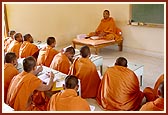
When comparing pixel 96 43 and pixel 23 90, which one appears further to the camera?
pixel 96 43

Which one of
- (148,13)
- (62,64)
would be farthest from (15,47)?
(148,13)

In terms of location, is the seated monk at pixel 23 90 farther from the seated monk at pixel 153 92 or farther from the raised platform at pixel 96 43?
the raised platform at pixel 96 43

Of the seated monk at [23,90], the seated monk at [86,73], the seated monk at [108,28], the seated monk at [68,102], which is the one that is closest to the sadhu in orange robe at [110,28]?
the seated monk at [108,28]

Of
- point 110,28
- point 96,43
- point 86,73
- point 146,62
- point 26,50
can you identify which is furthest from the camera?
point 110,28

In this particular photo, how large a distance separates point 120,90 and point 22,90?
1.14m

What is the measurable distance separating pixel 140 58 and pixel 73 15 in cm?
226

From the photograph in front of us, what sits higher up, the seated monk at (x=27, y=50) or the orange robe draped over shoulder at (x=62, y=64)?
the seated monk at (x=27, y=50)

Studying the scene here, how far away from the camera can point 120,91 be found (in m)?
3.08

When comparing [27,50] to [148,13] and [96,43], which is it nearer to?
[96,43]

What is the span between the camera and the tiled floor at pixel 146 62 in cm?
451

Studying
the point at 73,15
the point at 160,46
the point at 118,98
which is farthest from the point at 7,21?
the point at 118,98

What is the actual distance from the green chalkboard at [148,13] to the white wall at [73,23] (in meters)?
0.17

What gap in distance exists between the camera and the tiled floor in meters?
4.51

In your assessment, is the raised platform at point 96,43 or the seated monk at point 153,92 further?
the raised platform at point 96,43
